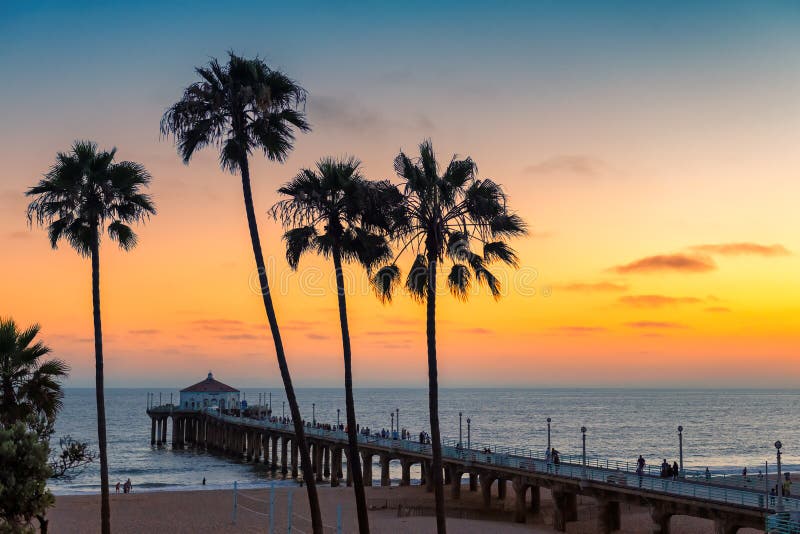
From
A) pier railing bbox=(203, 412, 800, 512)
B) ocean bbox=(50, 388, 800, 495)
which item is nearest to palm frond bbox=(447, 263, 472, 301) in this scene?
pier railing bbox=(203, 412, 800, 512)

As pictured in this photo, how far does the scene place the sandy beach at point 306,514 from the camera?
36875 millimetres

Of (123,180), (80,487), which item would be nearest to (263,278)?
(123,180)

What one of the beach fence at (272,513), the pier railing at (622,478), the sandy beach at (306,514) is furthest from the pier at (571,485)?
the beach fence at (272,513)

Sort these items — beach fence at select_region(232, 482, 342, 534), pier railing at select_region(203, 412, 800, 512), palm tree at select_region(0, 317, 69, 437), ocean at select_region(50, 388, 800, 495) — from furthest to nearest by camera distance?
ocean at select_region(50, 388, 800, 495)
beach fence at select_region(232, 482, 342, 534)
pier railing at select_region(203, 412, 800, 512)
palm tree at select_region(0, 317, 69, 437)

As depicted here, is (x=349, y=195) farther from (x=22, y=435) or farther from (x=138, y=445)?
(x=138, y=445)

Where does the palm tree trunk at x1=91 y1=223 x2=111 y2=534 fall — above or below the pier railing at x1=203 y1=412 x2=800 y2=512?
above

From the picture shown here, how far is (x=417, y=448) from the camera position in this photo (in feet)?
171

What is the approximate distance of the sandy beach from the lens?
36875 millimetres

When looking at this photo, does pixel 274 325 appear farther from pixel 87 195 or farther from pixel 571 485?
pixel 571 485

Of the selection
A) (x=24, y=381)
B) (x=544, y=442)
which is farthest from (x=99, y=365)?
(x=544, y=442)

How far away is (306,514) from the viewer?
41.3m

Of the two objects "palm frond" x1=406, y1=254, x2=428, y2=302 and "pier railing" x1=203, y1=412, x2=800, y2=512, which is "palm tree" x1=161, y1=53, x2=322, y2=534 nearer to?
"palm frond" x1=406, y1=254, x2=428, y2=302

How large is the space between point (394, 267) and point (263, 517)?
2530 cm

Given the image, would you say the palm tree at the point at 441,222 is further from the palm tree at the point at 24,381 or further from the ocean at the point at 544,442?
the ocean at the point at 544,442
